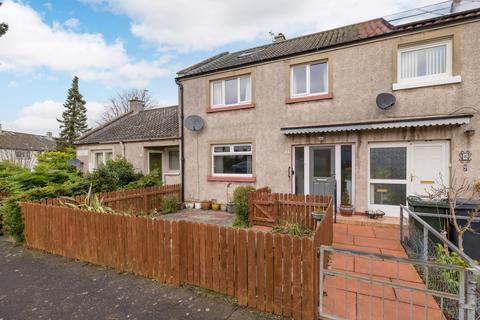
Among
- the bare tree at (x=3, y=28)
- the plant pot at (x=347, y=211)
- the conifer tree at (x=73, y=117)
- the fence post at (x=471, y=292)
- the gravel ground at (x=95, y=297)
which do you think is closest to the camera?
the fence post at (x=471, y=292)

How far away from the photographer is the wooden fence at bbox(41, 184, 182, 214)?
9.13m

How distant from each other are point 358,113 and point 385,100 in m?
0.91

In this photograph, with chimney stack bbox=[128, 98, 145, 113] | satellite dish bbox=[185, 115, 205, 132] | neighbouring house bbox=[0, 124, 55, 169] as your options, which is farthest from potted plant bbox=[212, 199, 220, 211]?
neighbouring house bbox=[0, 124, 55, 169]

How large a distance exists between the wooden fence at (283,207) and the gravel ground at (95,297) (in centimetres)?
415

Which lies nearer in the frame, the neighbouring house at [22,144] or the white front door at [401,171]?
the white front door at [401,171]

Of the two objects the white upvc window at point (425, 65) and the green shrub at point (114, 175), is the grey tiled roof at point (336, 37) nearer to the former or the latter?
the white upvc window at point (425, 65)

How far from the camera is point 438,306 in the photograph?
353cm

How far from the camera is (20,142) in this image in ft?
142

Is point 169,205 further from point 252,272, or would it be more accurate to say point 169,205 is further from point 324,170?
point 252,272

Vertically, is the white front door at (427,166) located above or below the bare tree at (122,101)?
below

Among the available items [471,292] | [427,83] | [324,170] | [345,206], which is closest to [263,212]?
[345,206]

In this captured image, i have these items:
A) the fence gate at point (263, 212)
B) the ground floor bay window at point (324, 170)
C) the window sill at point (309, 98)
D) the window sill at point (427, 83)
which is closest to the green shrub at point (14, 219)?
A: the fence gate at point (263, 212)

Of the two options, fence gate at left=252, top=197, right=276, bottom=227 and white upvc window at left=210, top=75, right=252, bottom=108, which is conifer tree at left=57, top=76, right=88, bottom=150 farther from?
fence gate at left=252, top=197, right=276, bottom=227

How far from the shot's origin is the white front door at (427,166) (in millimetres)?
7590
